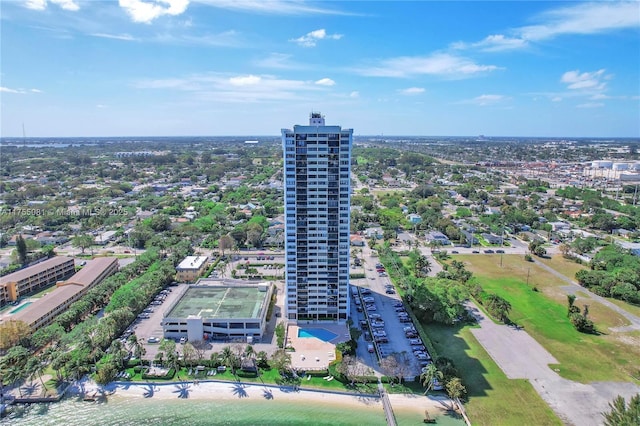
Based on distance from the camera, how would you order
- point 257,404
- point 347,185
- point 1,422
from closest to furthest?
1. point 1,422
2. point 257,404
3. point 347,185

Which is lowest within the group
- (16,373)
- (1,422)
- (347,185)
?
(1,422)

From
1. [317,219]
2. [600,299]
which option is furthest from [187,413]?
[600,299]

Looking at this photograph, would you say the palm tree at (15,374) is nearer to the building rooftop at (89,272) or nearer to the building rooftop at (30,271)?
the building rooftop at (89,272)

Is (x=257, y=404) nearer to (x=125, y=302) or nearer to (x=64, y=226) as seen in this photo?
(x=125, y=302)

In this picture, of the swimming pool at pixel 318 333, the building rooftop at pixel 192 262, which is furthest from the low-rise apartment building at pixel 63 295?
the swimming pool at pixel 318 333

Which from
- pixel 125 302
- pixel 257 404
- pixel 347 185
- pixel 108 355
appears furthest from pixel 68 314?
pixel 347 185

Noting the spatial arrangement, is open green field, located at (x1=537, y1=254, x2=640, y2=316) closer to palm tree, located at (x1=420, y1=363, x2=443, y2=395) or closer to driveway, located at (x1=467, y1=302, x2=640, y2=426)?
driveway, located at (x1=467, y1=302, x2=640, y2=426)
